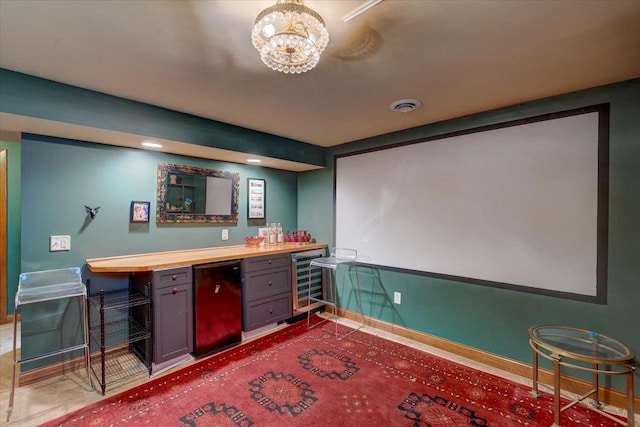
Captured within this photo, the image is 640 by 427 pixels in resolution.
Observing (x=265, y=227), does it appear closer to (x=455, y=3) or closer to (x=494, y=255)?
(x=494, y=255)

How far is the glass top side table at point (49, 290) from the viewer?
1863 millimetres

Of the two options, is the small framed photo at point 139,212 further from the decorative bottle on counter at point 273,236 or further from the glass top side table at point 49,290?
the decorative bottle on counter at point 273,236

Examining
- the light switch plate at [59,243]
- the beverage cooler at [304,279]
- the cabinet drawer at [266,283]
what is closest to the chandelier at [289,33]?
the cabinet drawer at [266,283]

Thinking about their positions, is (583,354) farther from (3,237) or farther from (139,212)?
(3,237)

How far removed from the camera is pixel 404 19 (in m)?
1.28

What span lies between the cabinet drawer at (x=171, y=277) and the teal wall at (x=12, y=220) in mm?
2480

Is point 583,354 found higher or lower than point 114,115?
lower

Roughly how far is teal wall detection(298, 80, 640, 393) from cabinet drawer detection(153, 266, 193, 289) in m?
1.91

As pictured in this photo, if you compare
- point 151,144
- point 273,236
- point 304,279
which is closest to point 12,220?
point 151,144

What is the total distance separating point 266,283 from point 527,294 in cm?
236

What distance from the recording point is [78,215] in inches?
93.4

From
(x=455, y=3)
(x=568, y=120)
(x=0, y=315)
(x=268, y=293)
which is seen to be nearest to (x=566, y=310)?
(x=568, y=120)

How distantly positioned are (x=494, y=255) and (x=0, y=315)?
17.2 ft

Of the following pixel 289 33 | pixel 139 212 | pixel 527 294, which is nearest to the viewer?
pixel 289 33
